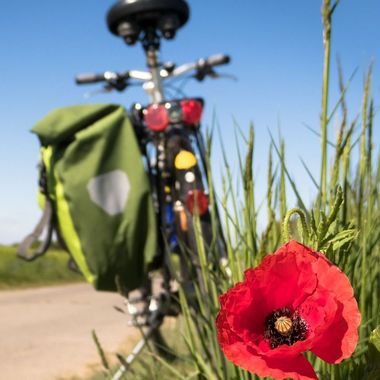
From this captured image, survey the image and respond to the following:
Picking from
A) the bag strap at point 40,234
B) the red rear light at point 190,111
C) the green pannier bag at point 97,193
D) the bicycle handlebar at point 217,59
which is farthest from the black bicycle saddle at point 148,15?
the bag strap at point 40,234

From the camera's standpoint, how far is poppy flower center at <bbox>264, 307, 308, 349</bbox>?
0.52 m

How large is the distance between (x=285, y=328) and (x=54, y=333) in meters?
3.97

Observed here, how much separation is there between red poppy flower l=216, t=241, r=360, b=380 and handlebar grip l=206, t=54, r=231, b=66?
266 centimetres

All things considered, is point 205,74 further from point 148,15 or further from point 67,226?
point 67,226

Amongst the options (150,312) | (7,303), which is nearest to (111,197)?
(150,312)

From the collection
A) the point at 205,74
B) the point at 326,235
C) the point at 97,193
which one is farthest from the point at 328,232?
the point at 205,74

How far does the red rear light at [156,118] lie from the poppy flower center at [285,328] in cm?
191

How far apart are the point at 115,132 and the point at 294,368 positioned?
5.73 feet

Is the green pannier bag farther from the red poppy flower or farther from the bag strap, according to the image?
the red poppy flower

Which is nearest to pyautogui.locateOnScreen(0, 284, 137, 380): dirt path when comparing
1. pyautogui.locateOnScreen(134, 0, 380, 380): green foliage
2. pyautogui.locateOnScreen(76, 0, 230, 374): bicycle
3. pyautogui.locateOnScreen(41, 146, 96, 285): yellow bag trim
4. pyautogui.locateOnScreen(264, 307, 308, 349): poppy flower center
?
pyautogui.locateOnScreen(76, 0, 230, 374): bicycle

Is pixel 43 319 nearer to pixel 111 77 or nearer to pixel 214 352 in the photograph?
pixel 111 77

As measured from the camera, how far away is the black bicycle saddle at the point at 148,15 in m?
2.68

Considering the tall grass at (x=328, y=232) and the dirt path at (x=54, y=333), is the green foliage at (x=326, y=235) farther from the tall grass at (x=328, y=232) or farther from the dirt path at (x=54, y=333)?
the dirt path at (x=54, y=333)

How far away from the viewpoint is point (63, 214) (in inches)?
82.4
